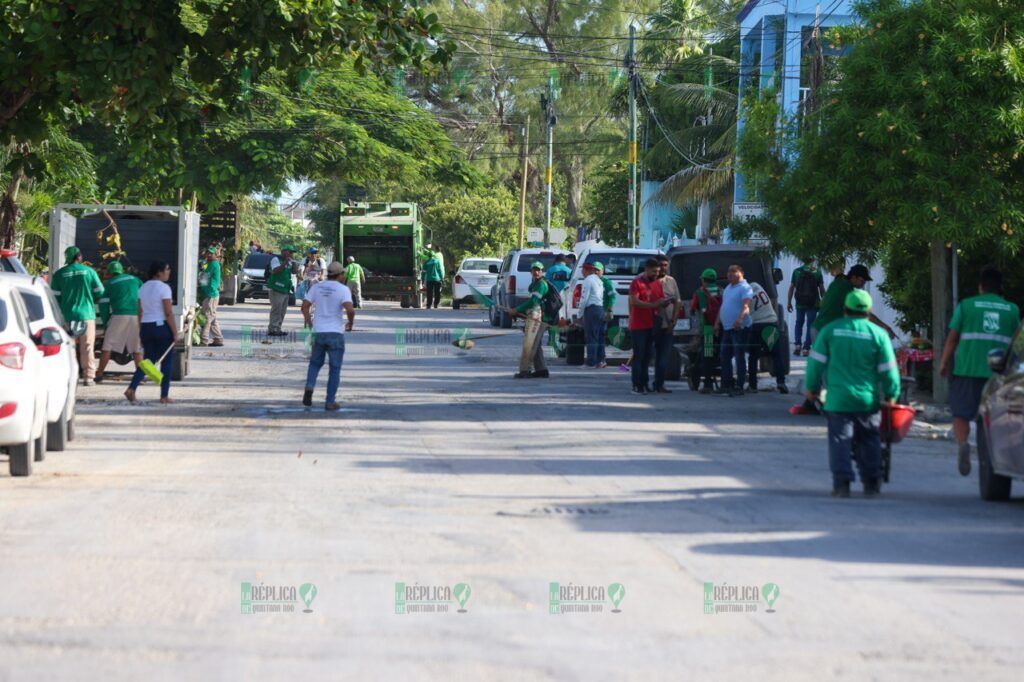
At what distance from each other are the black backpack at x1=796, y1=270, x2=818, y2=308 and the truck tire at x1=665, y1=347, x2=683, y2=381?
5.07 metres

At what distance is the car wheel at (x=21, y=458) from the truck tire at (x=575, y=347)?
1470 cm

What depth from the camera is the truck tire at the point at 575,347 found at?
86.1 ft

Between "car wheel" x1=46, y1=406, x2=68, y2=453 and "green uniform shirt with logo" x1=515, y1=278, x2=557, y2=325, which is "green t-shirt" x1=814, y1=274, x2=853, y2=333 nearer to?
"green uniform shirt with logo" x1=515, y1=278, x2=557, y2=325

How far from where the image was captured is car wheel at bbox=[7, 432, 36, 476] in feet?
39.8

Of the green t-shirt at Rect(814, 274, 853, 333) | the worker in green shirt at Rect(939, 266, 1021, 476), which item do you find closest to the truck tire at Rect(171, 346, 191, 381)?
the green t-shirt at Rect(814, 274, 853, 333)

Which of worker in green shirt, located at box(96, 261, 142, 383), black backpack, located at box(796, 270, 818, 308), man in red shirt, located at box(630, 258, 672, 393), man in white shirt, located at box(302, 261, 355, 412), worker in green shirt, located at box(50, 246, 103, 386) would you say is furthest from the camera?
black backpack, located at box(796, 270, 818, 308)

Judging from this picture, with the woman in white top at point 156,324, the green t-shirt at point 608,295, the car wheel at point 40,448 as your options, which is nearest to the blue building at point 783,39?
the green t-shirt at point 608,295

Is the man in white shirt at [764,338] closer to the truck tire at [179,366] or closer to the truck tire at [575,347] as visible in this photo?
the truck tire at [575,347]

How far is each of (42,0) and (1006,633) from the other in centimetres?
1159

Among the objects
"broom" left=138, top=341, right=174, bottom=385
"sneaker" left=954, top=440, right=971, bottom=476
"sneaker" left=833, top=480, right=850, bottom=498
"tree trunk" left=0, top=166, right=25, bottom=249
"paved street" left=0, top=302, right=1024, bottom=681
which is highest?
"tree trunk" left=0, top=166, right=25, bottom=249

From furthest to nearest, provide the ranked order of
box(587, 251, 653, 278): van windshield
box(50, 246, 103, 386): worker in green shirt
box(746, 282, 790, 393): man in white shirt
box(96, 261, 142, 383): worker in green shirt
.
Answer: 1. box(587, 251, 653, 278): van windshield
2. box(746, 282, 790, 393): man in white shirt
3. box(96, 261, 142, 383): worker in green shirt
4. box(50, 246, 103, 386): worker in green shirt

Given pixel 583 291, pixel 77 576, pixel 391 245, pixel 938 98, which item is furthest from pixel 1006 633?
pixel 391 245

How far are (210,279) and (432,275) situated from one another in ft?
75.4

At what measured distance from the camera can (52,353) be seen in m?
12.9
